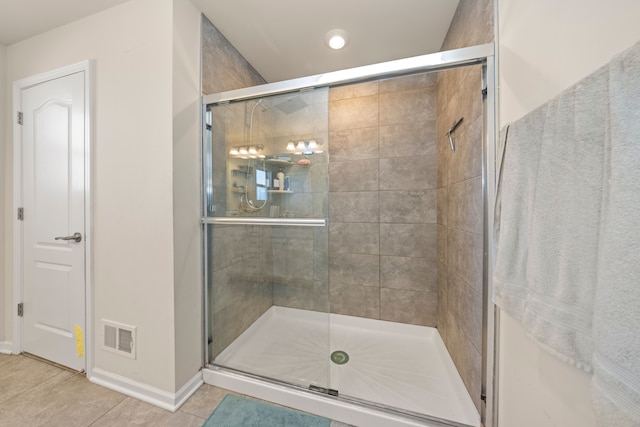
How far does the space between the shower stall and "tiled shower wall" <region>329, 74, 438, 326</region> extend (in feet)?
0.04

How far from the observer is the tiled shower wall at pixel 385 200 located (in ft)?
6.99

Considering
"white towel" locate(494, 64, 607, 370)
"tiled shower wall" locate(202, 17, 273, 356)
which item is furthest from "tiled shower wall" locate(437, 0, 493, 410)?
"tiled shower wall" locate(202, 17, 273, 356)

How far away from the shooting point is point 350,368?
1694 millimetres

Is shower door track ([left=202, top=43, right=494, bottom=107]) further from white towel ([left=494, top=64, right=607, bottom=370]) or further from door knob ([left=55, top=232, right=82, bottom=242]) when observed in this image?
door knob ([left=55, top=232, right=82, bottom=242])

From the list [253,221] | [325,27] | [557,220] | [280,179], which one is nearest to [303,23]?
[325,27]

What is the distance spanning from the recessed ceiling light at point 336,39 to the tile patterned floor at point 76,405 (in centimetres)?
254

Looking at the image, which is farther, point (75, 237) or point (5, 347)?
point (5, 347)

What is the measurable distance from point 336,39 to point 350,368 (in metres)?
2.49

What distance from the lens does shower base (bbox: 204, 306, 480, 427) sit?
132 cm

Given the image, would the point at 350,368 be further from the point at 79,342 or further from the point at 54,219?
the point at 54,219

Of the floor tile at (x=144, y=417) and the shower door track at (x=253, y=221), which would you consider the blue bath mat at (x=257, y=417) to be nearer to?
the floor tile at (x=144, y=417)

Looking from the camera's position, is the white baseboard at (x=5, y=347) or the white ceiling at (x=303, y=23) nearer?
the white ceiling at (x=303, y=23)

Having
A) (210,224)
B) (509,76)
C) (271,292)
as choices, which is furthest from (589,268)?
(271,292)

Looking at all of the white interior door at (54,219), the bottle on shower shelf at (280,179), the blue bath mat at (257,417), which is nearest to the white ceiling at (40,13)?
the white interior door at (54,219)
